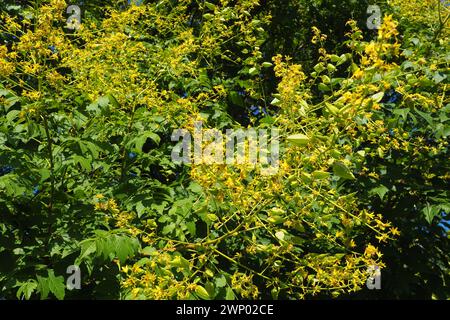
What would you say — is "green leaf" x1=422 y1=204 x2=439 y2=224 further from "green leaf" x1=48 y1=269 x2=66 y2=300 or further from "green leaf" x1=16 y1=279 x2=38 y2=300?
"green leaf" x1=16 y1=279 x2=38 y2=300

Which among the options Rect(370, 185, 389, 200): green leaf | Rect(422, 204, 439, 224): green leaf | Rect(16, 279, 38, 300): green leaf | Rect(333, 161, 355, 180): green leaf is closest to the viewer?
Rect(333, 161, 355, 180): green leaf

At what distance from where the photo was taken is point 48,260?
256cm

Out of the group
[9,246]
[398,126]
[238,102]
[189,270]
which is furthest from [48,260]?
[398,126]

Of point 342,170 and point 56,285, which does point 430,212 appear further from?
point 56,285

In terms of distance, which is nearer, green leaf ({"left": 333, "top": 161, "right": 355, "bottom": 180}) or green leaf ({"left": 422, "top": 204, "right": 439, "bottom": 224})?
green leaf ({"left": 333, "top": 161, "right": 355, "bottom": 180})

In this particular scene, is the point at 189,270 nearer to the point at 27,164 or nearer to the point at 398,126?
the point at 27,164

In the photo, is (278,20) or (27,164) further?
(278,20)

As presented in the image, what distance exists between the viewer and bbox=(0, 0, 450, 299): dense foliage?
2002mm

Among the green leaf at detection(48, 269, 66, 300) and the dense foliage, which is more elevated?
the dense foliage

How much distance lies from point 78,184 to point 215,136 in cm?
119

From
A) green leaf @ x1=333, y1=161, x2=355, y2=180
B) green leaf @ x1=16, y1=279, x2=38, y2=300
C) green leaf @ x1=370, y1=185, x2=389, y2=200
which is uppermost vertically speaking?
green leaf @ x1=333, y1=161, x2=355, y2=180

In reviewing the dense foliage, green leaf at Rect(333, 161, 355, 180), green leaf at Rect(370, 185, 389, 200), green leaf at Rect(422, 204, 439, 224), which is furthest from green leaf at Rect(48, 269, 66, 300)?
green leaf at Rect(422, 204, 439, 224)

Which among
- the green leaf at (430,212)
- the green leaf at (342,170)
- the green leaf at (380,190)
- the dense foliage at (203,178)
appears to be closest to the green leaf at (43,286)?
the dense foliage at (203,178)

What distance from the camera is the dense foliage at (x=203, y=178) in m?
2.00
